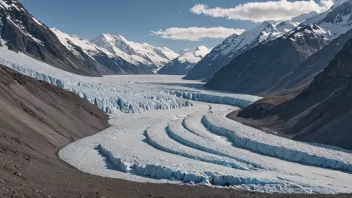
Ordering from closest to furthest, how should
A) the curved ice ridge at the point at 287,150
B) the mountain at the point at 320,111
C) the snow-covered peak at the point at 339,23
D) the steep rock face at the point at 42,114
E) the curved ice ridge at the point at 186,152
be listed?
the curved ice ridge at the point at 186,152 → the steep rock face at the point at 42,114 → the curved ice ridge at the point at 287,150 → the mountain at the point at 320,111 → the snow-covered peak at the point at 339,23

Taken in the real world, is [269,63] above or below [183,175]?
above

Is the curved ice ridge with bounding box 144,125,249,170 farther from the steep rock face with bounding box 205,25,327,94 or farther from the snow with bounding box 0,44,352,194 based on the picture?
the steep rock face with bounding box 205,25,327,94

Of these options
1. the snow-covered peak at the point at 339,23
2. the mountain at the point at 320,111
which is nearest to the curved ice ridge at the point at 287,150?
the mountain at the point at 320,111

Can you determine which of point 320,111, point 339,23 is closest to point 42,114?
point 320,111

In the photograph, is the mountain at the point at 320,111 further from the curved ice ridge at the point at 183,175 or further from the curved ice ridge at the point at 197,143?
the curved ice ridge at the point at 183,175

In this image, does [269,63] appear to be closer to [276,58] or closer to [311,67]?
[276,58]

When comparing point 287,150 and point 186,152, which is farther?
point 287,150

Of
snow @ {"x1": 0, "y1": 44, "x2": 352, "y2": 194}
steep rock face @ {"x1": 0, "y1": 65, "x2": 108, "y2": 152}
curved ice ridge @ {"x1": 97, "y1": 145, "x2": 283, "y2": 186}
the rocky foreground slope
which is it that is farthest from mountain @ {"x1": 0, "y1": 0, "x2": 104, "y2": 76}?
curved ice ridge @ {"x1": 97, "y1": 145, "x2": 283, "y2": 186}
